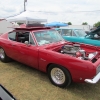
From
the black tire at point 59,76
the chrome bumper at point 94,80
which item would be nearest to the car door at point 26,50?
the black tire at point 59,76

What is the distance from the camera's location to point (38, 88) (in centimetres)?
389

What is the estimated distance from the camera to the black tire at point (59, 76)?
362cm

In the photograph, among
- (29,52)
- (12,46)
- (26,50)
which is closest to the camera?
(29,52)

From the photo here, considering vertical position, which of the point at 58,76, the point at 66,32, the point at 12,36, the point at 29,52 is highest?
the point at 66,32

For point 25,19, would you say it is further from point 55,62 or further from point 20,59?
point 55,62

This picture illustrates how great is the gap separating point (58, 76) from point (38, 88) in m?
0.65

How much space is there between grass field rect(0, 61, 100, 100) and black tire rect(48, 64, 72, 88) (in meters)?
0.15

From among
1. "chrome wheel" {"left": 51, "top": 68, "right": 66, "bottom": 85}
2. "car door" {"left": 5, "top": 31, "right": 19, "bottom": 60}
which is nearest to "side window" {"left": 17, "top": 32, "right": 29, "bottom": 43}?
"car door" {"left": 5, "top": 31, "right": 19, "bottom": 60}

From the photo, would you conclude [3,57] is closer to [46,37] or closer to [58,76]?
[46,37]

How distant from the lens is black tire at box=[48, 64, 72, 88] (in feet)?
11.9

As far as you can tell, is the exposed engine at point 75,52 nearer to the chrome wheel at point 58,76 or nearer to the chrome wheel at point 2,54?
the chrome wheel at point 58,76

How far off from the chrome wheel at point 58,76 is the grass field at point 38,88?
195mm

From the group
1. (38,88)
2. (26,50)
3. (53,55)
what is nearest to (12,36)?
(26,50)

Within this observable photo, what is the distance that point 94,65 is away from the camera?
10.4 feet
